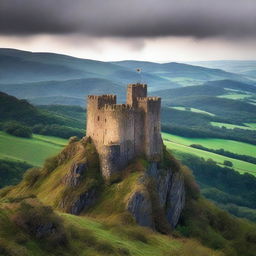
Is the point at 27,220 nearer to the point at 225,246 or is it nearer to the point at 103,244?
the point at 103,244

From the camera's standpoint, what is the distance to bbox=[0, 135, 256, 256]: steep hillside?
4766 centimetres

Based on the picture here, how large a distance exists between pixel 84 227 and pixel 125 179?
15302mm

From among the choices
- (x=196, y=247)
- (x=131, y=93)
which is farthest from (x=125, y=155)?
(x=196, y=247)

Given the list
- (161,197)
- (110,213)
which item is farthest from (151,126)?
(110,213)

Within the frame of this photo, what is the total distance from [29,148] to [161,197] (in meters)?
86.6

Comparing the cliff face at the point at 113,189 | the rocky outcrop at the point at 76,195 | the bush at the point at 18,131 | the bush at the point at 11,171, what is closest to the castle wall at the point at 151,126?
the cliff face at the point at 113,189

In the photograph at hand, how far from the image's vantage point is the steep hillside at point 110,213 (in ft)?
156

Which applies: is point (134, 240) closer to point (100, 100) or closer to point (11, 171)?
point (100, 100)

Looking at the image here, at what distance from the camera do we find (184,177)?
281ft

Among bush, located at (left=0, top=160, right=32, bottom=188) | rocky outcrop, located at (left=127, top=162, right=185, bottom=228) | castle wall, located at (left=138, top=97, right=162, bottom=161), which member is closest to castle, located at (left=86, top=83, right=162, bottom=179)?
castle wall, located at (left=138, top=97, right=162, bottom=161)

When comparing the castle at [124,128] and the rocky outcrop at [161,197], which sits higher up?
the castle at [124,128]

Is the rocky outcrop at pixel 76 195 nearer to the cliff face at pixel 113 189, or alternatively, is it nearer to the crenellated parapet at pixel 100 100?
the cliff face at pixel 113 189

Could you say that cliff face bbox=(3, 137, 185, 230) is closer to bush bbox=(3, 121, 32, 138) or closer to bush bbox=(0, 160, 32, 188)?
bush bbox=(0, 160, 32, 188)

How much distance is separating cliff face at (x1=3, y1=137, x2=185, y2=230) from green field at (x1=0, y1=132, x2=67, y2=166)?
213 feet
